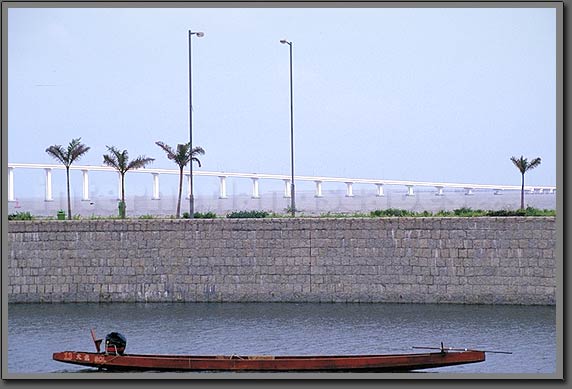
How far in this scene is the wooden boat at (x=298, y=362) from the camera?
18.7 m

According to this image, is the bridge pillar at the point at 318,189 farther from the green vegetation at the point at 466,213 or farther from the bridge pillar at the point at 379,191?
the green vegetation at the point at 466,213

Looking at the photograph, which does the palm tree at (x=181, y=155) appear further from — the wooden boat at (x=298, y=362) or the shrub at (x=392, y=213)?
the wooden boat at (x=298, y=362)

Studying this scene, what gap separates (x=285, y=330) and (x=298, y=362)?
582 centimetres

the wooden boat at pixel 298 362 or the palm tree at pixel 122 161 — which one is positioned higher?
the palm tree at pixel 122 161

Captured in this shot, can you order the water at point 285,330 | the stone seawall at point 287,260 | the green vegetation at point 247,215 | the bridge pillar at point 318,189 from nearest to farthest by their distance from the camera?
the water at point 285,330, the stone seawall at point 287,260, the green vegetation at point 247,215, the bridge pillar at point 318,189

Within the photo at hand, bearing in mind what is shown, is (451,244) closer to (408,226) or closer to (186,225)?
(408,226)

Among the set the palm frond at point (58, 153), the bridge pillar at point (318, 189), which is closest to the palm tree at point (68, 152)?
the palm frond at point (58, 153)

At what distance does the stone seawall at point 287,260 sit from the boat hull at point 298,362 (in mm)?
8459

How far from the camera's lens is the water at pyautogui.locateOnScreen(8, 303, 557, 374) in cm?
2198

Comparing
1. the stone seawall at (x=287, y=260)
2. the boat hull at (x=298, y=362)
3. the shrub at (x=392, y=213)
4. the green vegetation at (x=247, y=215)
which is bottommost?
the boat hull at (x=298, y=362)

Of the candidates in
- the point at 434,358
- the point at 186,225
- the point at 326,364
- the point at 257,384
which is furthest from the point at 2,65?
the point at 186,225

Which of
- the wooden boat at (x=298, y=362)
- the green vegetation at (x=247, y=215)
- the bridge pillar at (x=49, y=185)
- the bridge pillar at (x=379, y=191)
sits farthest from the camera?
the bridge pillar at (x=49, y=185)

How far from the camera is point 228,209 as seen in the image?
36344 mm

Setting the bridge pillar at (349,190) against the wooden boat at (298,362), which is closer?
the wooden boat at (298,362)
